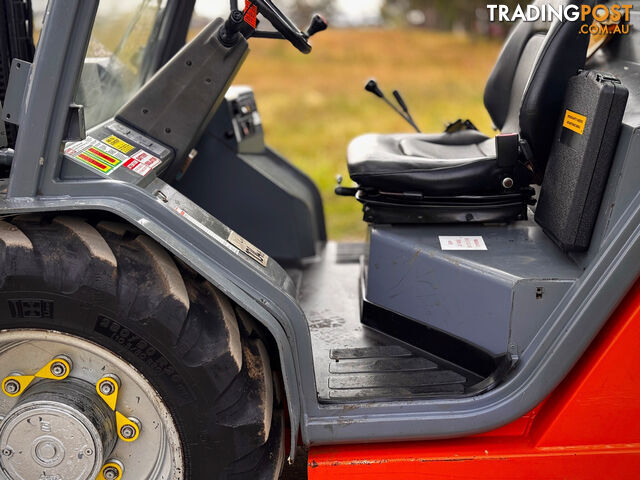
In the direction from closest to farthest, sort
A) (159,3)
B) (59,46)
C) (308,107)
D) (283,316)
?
(59,46), (283,316), (159,3), (308,107)

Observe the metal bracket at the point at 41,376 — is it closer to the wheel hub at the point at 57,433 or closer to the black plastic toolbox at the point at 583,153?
the wheel hub at the point at 57,433

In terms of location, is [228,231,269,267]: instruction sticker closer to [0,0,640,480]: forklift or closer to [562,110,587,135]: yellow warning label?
[0,0,640,480]: forklift

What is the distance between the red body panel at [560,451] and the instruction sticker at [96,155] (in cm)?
94

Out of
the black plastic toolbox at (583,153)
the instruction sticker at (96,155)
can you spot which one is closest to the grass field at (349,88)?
the black plastic toolbox at (583,153)

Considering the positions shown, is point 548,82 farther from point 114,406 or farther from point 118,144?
point 114,406

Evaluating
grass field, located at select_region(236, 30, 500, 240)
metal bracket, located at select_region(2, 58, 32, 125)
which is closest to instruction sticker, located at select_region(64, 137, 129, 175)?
metal bracket, located at select_region(2, 58, 32, 125)

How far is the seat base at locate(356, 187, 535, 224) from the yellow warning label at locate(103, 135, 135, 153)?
817mm

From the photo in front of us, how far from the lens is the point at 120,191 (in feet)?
5.83

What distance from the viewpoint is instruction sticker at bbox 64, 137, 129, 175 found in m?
1.84

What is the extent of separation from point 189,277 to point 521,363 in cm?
94

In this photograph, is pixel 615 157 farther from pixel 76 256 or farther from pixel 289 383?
pixel 76 256

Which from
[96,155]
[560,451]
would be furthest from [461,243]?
[96,155]

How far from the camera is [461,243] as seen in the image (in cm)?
229

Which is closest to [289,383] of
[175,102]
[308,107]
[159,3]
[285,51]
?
[175,102]
